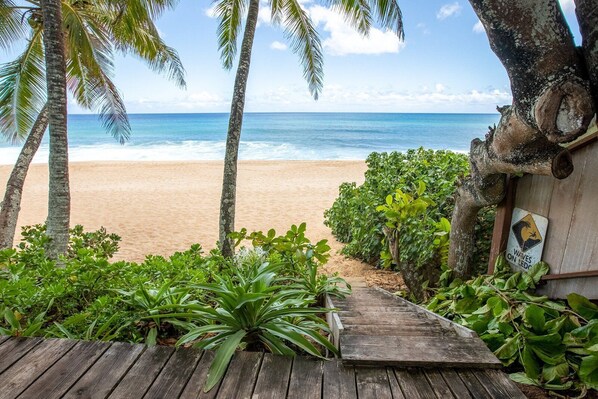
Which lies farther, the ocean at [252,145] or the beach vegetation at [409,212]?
the ocean at [252,145]

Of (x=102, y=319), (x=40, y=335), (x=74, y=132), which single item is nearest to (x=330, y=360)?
(x=102, y=319)

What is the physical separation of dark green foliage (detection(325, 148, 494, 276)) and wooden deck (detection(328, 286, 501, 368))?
3.90 feet

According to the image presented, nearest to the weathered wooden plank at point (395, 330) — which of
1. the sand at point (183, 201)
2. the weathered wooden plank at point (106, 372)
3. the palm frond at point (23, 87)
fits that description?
the weathered wooden plank at point (106, 372)

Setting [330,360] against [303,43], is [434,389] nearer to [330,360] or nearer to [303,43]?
[330,360]

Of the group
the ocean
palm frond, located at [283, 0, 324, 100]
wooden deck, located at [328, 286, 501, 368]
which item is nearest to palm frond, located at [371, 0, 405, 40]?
palm frond, located at [283, 0, 324, 100]

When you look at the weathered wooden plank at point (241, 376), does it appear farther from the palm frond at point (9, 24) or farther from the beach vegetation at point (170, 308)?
the palm frond at point (9, 24)

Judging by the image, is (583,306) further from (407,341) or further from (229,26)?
(229,26)

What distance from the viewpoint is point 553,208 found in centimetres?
275

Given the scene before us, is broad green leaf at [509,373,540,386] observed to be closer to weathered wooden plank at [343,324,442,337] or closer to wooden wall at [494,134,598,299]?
weathered wooden plank at [343,324,442,337]

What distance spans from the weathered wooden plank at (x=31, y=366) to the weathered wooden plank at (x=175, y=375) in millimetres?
570

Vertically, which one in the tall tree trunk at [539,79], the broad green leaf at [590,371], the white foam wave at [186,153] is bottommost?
the white foam wave at [186,153]

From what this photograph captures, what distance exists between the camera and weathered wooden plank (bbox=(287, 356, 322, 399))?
1.66 m

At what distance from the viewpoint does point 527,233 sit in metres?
2.99

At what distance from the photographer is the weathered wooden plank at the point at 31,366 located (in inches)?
66.0
